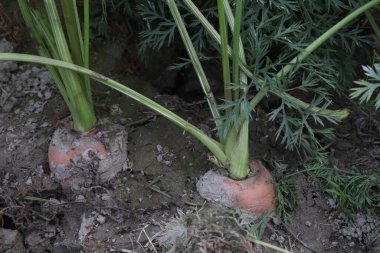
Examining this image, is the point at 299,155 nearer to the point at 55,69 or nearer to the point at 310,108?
the point at 310,108

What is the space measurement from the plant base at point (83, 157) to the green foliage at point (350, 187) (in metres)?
0.53

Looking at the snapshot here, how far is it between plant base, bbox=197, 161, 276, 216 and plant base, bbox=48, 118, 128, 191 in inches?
10.1

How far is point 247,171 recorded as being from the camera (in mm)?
1333

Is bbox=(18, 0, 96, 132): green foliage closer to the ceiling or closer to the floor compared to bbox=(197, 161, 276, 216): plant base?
closer to the ceiling

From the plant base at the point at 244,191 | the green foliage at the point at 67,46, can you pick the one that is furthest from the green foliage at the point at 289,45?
the green foliage at the point at 67,46

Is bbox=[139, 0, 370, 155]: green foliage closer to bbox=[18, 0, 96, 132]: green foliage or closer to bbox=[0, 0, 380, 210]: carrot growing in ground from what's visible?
bbox=[0, 0, 380, 210]: carrot growing in ground

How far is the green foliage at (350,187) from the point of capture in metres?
1.34

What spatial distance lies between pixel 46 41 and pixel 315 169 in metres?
0.79

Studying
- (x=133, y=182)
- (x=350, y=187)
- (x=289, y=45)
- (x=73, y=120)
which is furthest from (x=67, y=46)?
(x=350, y=187)

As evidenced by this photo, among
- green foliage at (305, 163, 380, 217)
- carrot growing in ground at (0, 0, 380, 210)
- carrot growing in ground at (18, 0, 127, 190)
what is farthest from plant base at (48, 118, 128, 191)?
green foliage at (305, 163, 380, 217)

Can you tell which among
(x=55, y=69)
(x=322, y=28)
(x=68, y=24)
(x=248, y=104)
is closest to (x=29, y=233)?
(x=55, y=69)

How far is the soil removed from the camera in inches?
51.9

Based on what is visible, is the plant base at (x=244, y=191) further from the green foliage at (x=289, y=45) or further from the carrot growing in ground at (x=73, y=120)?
the carrot growing in ground at (x=73, y=120)

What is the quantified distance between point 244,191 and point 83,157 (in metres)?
0.44
